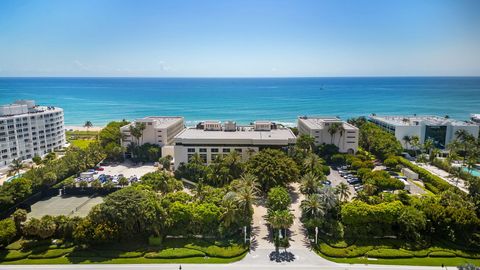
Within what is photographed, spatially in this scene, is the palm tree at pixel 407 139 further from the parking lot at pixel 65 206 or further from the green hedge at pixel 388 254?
the parking lot at pixel 65 206

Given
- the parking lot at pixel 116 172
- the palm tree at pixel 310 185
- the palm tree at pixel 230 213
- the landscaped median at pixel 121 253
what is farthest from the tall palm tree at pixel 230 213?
the parking lot at pixel 116 172

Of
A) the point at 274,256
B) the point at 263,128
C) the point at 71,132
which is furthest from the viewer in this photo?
the point at 71,132

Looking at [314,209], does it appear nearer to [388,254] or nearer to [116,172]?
[388,254]

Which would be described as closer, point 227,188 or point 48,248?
point 48,248

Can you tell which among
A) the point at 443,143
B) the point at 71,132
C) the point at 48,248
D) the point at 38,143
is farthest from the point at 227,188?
the point at 71,132

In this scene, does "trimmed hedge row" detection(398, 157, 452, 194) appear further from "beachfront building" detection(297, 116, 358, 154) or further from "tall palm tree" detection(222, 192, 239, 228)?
"tall palm tree" detection(222, 192, 239, 228)

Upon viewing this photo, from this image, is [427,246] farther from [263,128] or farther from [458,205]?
[263,128]

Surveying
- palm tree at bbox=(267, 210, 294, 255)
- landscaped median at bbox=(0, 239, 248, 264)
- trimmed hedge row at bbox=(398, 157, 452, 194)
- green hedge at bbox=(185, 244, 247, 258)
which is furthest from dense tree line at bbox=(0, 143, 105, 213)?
trimmed hedge row at bbox=(398, 157, 452, 194)
